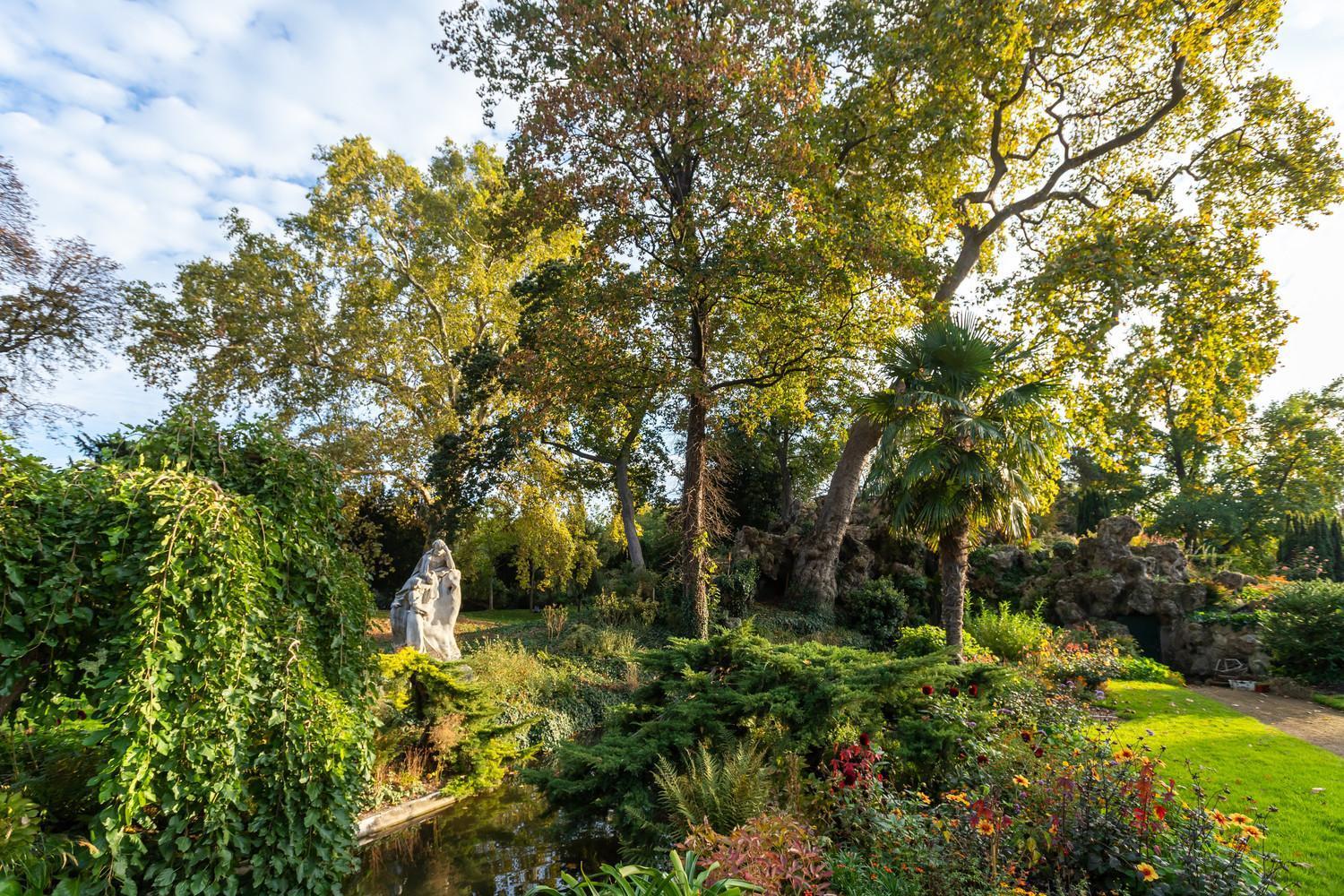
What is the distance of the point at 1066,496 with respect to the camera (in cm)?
3075

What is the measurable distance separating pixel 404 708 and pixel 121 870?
400cm

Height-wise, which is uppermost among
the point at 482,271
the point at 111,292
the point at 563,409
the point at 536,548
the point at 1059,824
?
the point at 482,271

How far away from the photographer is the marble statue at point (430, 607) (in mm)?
10094

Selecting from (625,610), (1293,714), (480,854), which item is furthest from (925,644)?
(625,610)

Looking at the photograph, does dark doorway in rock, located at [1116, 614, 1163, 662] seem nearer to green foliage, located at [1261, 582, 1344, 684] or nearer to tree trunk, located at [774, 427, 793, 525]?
green foliage, located at [1261, 582, 1344, 684]

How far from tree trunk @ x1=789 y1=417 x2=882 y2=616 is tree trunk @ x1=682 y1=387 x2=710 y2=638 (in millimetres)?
3725

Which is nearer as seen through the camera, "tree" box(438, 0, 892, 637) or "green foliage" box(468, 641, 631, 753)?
"green foliage" box(468, 641, 631, 753)

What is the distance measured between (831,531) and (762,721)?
33.7ft

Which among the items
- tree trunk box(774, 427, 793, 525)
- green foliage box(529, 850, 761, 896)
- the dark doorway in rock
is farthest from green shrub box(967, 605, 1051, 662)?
tree trunk box(774, 427, 793, 525)

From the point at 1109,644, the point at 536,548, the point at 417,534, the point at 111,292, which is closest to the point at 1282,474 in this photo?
the point at 1109,644

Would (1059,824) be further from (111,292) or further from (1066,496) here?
(1066,496)

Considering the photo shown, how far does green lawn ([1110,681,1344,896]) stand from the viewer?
4479 millimetres

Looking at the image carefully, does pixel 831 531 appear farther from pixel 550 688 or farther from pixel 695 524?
pixel 550 688

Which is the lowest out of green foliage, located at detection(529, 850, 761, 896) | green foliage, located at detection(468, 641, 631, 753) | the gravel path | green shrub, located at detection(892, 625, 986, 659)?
green foliage, located at detection(468, 641, 631, 753)
